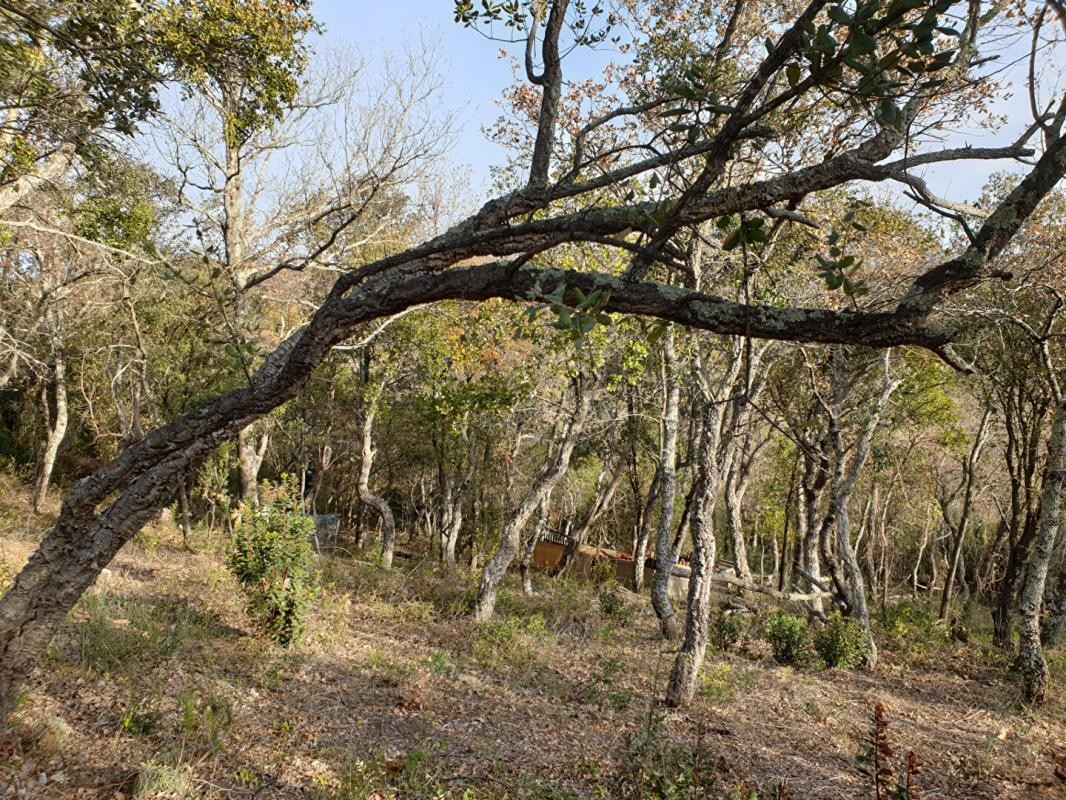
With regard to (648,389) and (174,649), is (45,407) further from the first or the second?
(648,389)

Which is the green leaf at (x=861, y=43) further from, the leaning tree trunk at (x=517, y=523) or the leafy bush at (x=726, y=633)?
the leafy bush at (x=726, y=633)

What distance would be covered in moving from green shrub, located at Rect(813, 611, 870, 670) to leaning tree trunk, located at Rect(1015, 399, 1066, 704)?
6.91ft

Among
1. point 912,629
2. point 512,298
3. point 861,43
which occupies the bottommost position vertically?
point 912,629

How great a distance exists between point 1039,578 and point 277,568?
33.0 feet

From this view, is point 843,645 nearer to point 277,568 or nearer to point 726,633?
point 726,633

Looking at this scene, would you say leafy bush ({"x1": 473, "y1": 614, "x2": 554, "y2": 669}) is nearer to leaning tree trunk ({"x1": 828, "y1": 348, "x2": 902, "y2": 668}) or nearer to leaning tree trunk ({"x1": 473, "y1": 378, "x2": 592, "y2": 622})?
leaning tree trunk ({"x1": 473, "y1": 378, "x2": 592, "y2": 622})

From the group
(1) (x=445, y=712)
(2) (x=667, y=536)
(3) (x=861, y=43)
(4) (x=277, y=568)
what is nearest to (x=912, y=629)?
(2) (x=667, y=536)

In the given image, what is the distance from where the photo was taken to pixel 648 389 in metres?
15.9

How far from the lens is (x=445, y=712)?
6.54 meters

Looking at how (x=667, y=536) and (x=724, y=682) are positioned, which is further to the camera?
(x=667, y=536)

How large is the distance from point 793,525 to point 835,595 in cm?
889

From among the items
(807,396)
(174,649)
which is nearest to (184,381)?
(174,649)

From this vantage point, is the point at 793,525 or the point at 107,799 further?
the point at 793,525

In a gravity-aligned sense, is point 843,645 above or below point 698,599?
below
